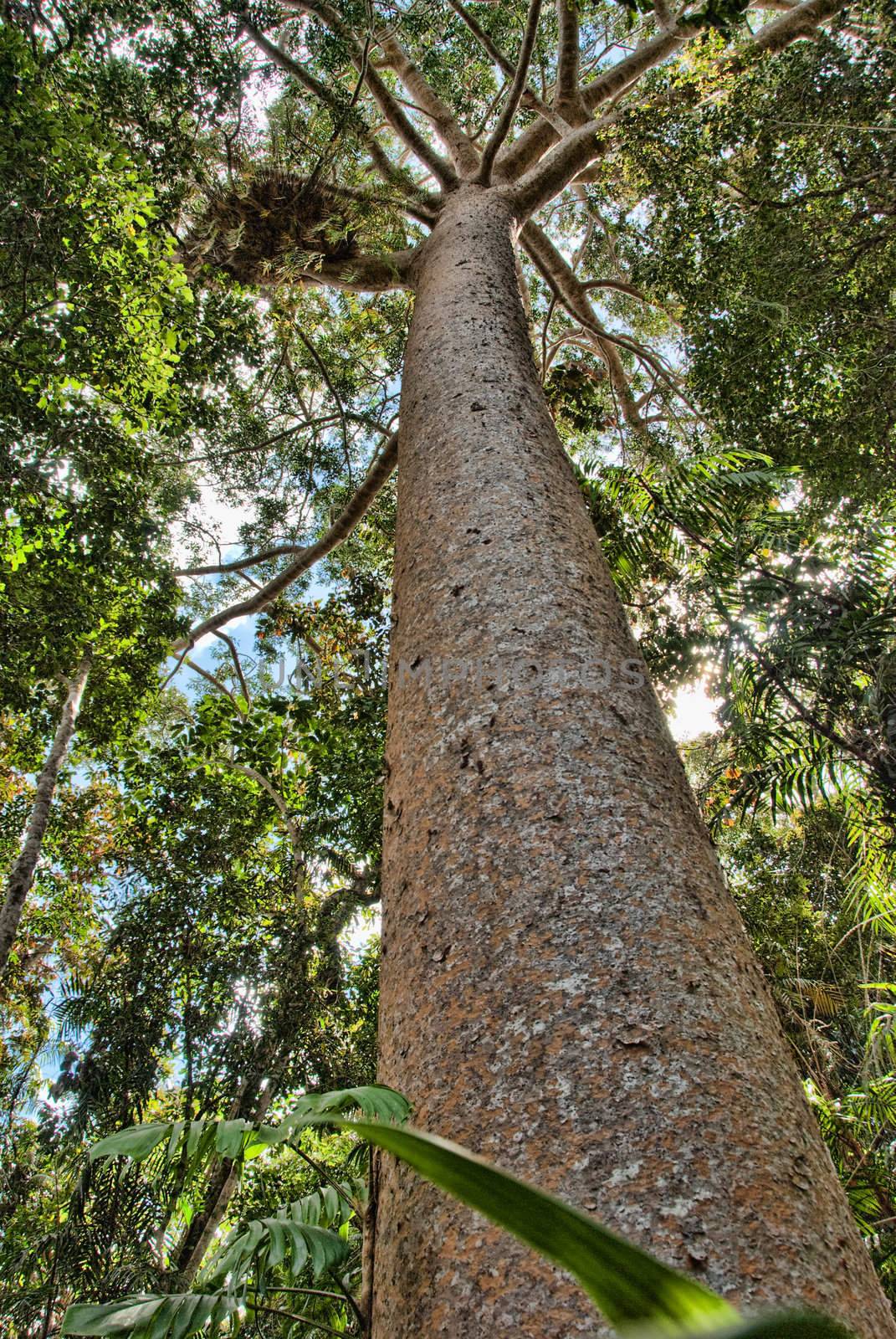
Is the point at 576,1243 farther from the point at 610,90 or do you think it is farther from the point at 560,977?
the point at 610,90

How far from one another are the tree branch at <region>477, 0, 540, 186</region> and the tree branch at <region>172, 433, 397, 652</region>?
1825 millimetres

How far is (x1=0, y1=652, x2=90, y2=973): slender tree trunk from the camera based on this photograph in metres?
3.94

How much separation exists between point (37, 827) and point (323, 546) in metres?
2.89

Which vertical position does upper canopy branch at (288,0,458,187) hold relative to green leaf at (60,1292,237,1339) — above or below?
above

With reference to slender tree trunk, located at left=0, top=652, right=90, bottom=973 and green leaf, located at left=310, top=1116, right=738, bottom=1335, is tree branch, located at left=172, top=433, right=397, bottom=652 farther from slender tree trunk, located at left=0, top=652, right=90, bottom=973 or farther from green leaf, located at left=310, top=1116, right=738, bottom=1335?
green leaf, located at left=310, top=1116, right=738, bottom=1335

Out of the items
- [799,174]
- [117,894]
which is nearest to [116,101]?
[799,174]

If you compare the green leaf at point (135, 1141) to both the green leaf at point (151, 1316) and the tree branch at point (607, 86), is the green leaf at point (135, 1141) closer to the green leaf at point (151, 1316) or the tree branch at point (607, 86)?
the green leaf at point (151, 1316)

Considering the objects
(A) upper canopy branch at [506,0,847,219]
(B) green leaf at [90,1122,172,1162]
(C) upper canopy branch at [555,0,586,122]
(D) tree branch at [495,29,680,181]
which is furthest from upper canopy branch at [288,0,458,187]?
(B) green leaf at [90,1122,172,1162]

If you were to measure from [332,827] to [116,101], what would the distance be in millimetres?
4309

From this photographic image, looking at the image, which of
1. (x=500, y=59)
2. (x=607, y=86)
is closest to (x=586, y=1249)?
(x=500, y=59)

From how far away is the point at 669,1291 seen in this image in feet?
0.80

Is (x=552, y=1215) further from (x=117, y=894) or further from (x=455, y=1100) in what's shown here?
(x=117, y=894)

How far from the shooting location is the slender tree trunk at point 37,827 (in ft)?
12.9

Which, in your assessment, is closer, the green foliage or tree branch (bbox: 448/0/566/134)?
the green foliage
